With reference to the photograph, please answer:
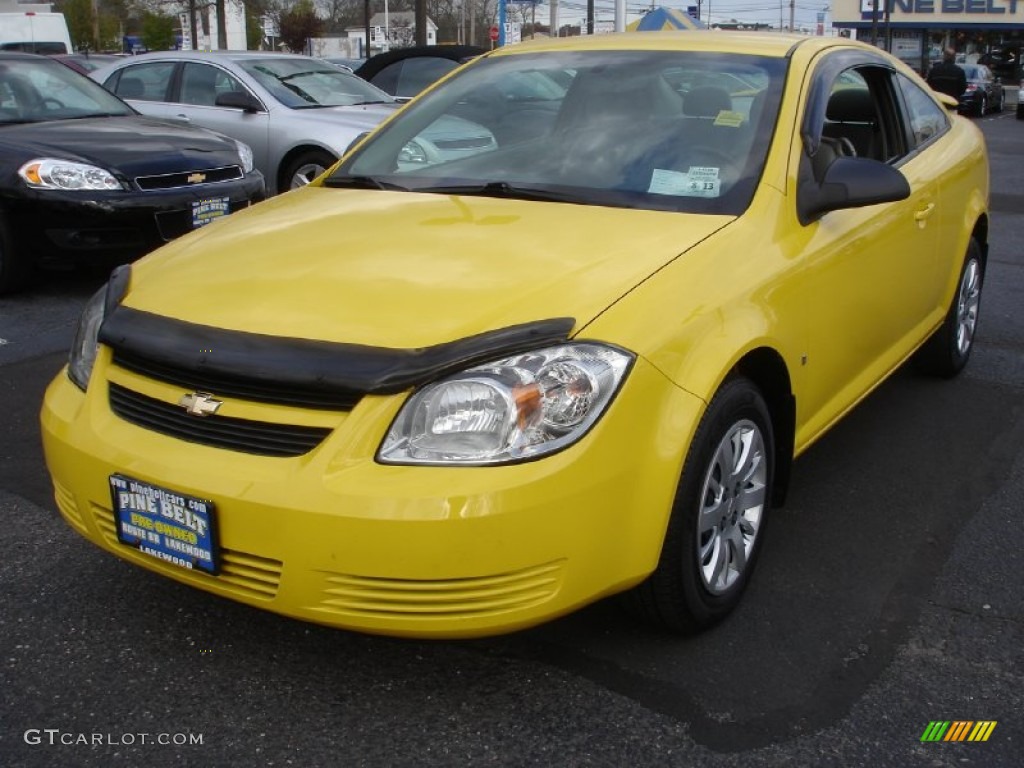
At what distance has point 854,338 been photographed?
12.2ft

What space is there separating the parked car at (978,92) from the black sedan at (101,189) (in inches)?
1049

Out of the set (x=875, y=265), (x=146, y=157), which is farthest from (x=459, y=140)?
(x=146, y=157)

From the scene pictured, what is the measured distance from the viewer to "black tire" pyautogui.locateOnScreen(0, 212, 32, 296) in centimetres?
679

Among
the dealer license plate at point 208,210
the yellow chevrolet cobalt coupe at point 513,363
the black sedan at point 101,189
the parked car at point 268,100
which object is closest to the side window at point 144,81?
the parked car at point 268,100

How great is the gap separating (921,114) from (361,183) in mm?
2519

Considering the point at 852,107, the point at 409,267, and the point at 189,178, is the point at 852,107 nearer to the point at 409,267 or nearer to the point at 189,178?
the point at 409,267

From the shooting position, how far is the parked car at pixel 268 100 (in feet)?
31.2

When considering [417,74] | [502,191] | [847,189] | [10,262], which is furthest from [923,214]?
[417,74]

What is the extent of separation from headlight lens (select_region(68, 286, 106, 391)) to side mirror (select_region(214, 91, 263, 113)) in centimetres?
671

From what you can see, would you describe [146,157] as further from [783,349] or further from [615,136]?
[783,349]

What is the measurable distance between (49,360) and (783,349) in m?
3.97

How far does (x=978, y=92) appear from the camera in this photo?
30.3 meters

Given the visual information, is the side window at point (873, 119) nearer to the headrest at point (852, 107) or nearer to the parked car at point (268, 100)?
the headrest at point (852, 107)

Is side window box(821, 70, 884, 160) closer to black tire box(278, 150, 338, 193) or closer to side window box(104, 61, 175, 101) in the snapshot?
black tire box(278, 150, 338, 193)
